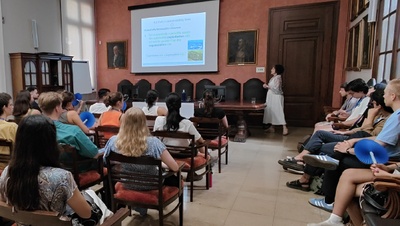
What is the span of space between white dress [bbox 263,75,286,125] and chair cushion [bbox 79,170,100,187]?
13.9 ft

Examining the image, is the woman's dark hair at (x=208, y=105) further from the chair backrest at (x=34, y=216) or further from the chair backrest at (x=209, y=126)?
the chair backrest at (x=34, y=216)

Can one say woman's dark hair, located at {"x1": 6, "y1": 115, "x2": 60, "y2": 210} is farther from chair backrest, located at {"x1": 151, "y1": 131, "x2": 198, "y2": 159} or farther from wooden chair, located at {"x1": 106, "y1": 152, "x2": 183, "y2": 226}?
chair backrest, located at {"x1": 151, "y1": 131, "x2": 198, "y2": 159}

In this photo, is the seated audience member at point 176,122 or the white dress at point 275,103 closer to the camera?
the seated audience member at point 176,122

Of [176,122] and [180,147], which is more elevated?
[176,122]

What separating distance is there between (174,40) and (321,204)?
18.7 ft

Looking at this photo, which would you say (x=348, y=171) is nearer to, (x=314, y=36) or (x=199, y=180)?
(x=199, y=180)

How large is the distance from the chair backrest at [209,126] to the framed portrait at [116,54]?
5.10 metres

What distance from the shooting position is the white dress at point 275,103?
222 inches

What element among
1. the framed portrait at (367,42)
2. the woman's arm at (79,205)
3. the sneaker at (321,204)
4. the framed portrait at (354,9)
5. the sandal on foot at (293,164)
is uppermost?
the framed portrait at (354,9)

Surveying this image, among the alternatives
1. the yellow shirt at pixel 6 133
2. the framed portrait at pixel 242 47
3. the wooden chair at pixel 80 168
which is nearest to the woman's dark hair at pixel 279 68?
the framed portrait at pixel 242 47

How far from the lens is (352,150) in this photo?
215 cm

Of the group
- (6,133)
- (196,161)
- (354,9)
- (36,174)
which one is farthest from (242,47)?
(36,174)

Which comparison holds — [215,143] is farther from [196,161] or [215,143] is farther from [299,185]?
[299,185]

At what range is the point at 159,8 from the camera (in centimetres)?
720
